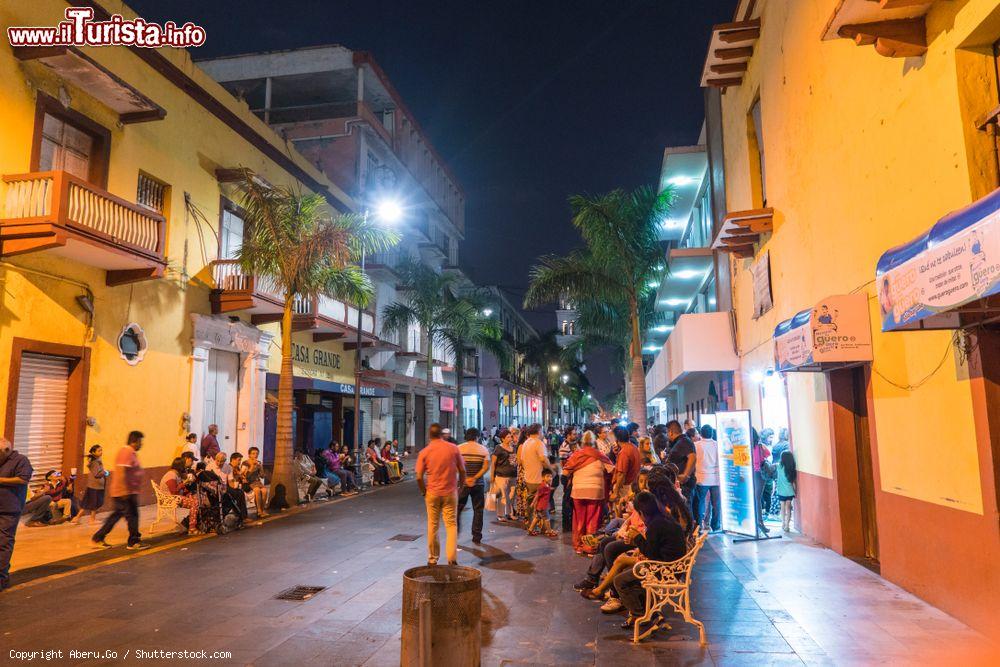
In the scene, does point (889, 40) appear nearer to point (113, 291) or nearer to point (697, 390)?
point (113, 291)

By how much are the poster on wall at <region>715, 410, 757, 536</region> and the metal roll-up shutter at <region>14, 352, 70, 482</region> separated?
42.5ft

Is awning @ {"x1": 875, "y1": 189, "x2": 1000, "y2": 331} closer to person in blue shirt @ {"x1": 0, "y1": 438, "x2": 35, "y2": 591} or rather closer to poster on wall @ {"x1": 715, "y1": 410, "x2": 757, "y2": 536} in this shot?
poster on wall @ {"x1": 715, "y1": 410, "x2": 757, "y2": 536}

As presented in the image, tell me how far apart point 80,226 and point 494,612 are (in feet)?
36.1

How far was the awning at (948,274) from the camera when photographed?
4.46 meters

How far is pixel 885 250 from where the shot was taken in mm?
7512

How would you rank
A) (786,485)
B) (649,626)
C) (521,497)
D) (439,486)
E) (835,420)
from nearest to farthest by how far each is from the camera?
(649,626) < (439,486) < (835,420) < (786,485) < (521,497)

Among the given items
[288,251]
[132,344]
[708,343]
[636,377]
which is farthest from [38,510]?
[708,343]

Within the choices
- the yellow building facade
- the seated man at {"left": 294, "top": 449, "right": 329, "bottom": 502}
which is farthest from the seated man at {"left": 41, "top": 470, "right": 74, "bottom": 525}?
the yellow building facade

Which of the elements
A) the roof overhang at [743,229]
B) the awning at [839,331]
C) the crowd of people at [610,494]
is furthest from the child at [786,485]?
the roof overhang at [743,229]

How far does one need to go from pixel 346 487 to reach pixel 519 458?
8.31m

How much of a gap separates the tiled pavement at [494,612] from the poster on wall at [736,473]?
26.1 inches

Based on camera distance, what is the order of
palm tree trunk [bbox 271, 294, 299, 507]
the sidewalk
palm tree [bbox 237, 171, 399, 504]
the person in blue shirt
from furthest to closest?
palm tree [bbox 237, 171, 399, 504], palm tree trunk [bbox 271, 294, 299, 507], the sidewalk, the person in blue shirt

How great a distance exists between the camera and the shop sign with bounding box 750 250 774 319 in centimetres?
1316

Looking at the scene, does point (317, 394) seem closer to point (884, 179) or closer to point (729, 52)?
point (729, 52)
